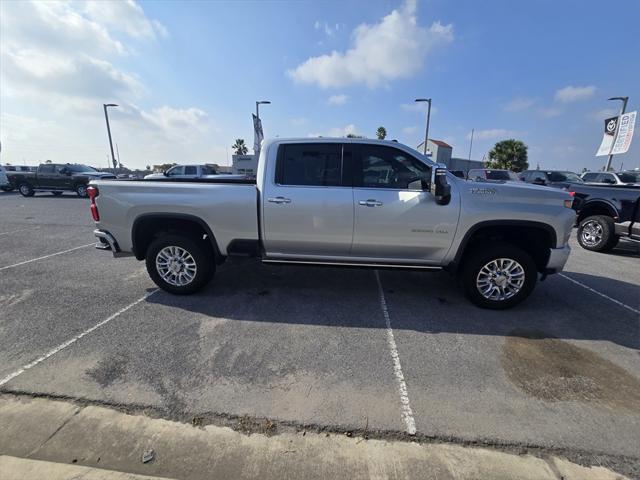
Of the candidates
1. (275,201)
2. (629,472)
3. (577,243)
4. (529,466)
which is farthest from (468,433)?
(577,243)

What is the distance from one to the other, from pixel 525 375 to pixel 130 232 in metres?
4.72

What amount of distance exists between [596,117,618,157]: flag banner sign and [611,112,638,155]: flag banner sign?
35 cm

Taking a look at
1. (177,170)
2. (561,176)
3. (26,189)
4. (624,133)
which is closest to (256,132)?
(177,170)

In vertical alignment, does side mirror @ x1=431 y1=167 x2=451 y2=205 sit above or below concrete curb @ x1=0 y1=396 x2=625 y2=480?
above

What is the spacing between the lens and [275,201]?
3.92 m

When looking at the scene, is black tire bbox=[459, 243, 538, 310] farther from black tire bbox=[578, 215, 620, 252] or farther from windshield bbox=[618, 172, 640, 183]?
windshield bbox=[618, 172, 640, 183]

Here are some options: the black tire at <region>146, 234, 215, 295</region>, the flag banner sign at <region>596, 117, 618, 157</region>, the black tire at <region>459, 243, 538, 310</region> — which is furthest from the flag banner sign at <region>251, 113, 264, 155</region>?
the flag banner sign at <region>596, 117, 618, 157</region>

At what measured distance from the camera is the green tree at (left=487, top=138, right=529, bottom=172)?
130ft

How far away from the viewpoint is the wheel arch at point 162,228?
4074 millimetres

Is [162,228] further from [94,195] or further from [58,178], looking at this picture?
[58,178]

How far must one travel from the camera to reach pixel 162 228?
4316 mm

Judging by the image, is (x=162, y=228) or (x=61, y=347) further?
(x=162, y=228)

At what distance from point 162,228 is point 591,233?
8914 millimetres

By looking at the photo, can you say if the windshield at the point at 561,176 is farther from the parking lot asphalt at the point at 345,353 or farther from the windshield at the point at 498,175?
the parking lot asphalt at the point at 345,353
